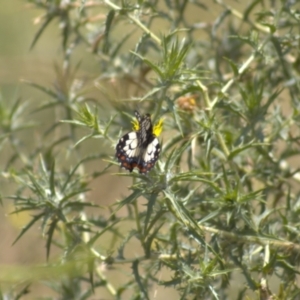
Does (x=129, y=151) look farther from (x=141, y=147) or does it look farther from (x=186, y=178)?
(x=186, y=178)

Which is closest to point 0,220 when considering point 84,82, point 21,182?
point 84,82

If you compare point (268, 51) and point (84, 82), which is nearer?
point (268, 51)

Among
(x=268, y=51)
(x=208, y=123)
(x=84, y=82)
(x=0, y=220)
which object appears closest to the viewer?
(x=208, y=123)

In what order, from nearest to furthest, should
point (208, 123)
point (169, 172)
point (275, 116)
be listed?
1. point (169, 172)
2. point (208, 123)
3. point (275, 116)

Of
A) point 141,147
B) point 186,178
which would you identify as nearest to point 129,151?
point 141,147

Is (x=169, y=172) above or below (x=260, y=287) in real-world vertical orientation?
above

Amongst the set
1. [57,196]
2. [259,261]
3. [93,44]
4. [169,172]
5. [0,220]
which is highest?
[93,44]

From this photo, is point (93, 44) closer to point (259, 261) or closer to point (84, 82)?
point (84, 82)
